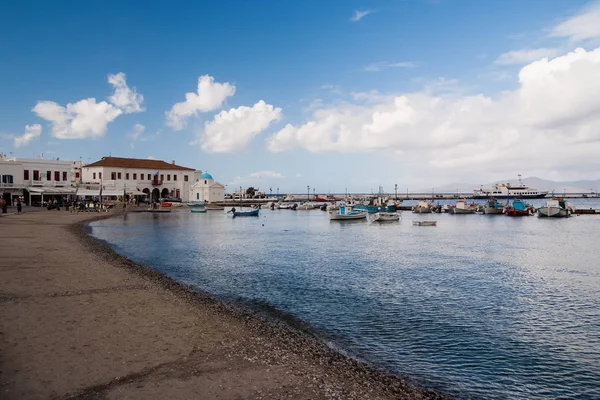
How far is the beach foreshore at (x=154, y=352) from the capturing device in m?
7.09

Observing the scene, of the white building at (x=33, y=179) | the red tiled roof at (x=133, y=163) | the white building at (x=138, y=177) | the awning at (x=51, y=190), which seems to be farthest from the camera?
the red tiled roof at (x=133, y=163)

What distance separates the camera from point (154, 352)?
28.6ft

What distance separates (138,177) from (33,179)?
30251 millimetres

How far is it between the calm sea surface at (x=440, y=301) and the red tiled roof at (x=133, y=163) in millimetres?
69638

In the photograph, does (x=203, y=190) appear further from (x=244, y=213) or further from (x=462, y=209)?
(x=462, y=209)

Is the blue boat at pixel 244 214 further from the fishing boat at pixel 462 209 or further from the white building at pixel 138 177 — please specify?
the fishing boat at pixel 462 209

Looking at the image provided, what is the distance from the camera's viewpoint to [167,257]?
85.4 ft

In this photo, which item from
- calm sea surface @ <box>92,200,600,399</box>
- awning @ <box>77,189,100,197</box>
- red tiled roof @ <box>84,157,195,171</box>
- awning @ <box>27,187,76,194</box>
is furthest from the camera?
red tiled roof @ <box>84,157,195,171</box>

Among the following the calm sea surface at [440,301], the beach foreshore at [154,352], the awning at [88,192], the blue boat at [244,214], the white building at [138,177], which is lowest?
the calm sea surface at [440,301]

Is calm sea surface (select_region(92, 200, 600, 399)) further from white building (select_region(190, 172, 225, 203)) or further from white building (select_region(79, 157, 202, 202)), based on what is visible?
white building (select_region(190, 172, 225, 203))

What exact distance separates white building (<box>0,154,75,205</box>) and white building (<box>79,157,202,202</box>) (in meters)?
8.49

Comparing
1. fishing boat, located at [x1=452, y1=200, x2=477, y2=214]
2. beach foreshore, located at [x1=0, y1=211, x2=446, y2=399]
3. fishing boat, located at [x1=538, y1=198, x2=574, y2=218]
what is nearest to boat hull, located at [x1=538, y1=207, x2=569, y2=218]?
fishing boat, located at [x1=538, y1=198, x2=574, y2=218]

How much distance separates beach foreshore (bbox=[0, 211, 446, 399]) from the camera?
709cm

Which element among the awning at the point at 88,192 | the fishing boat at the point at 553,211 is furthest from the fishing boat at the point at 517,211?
the awning at the point at 88,192
